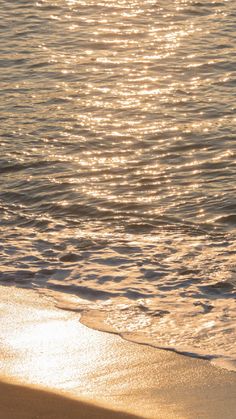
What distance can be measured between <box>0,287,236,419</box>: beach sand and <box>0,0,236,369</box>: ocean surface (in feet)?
0.77

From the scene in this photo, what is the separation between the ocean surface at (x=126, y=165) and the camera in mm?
6980

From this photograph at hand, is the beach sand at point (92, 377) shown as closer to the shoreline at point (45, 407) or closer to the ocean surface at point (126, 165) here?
Result: the shoreline at point (45, 407)

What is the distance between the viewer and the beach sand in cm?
521

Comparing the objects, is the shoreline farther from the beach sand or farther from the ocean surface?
the ocean surface

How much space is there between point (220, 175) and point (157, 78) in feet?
10.5

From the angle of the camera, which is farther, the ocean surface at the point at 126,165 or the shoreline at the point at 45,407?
the ocean surface at the point at 126,165

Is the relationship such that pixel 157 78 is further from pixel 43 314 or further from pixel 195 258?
pixel 43 314

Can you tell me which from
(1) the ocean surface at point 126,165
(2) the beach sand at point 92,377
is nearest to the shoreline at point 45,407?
(2) the beach sand at point 92,377

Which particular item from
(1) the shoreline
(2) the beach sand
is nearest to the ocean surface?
(2) the beach sand

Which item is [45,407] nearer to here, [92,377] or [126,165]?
[92,377]

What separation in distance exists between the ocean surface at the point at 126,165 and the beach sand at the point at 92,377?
0.77 ft

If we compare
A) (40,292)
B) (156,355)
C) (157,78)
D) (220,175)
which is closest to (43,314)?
(40,292)

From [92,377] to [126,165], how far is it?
4.53 m

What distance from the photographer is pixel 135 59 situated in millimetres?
13086
